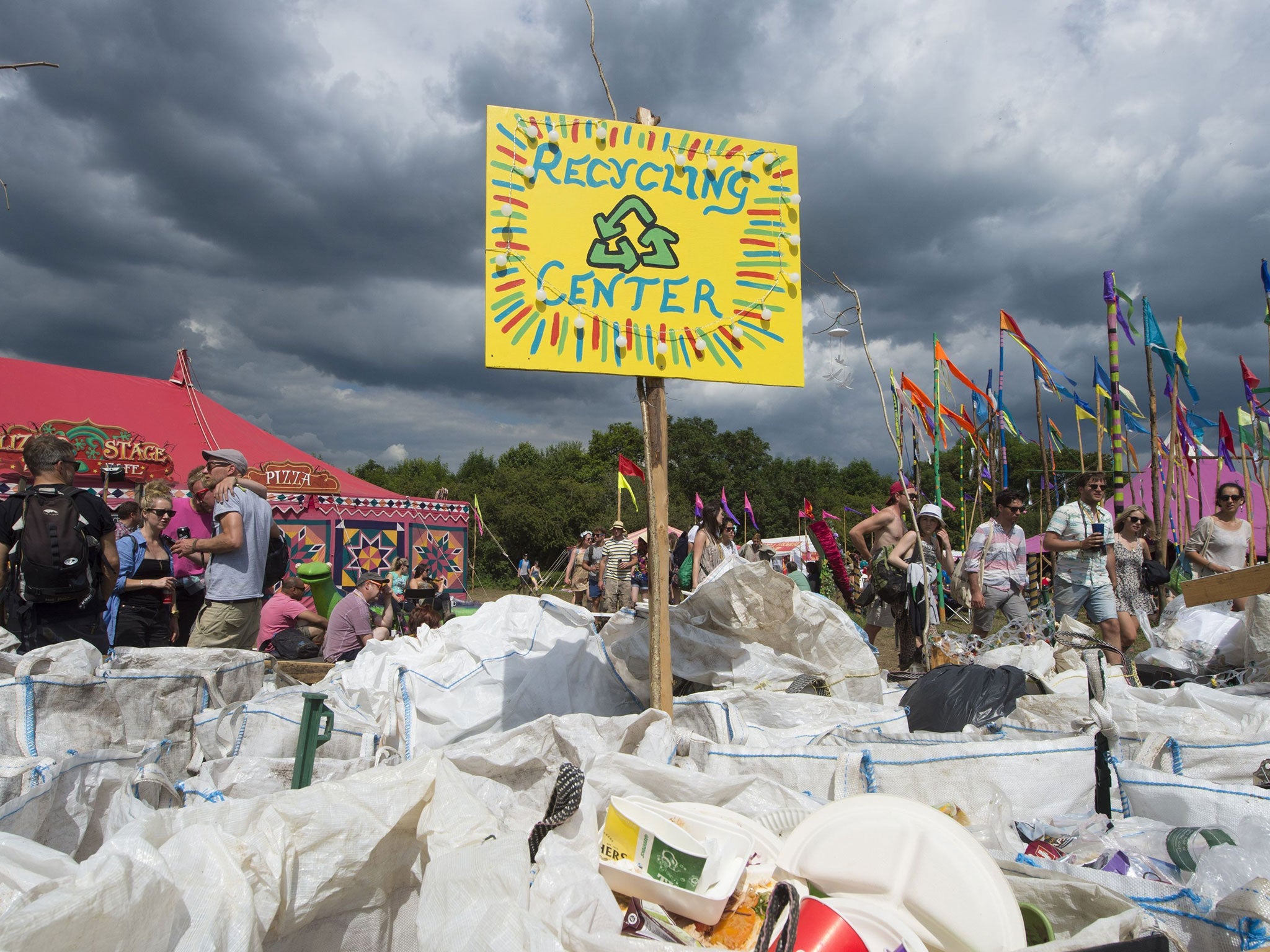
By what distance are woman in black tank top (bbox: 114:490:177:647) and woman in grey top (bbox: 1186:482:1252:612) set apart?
6.46 metres

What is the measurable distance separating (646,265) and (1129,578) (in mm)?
4850

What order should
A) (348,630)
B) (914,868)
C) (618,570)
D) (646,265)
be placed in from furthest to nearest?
1. (618,570)
2. (348,630)
3. (646,265)
4. (914,868)

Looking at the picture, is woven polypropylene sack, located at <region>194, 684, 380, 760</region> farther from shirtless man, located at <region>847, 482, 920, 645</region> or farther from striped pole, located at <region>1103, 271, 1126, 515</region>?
striped pole, located at <region>1103, 271, 1126, 515</region>

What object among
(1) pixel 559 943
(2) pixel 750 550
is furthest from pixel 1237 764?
(2) pixel 750 550

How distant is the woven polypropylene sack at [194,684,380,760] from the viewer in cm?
217

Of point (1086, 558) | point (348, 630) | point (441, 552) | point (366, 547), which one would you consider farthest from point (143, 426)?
point (1086, 558)

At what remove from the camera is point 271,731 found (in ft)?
7.17

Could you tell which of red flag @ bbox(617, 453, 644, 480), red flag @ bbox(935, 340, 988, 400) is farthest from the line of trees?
red flag @ bbox(935, 340, 988, 400)

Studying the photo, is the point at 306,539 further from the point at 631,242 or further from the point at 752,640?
the point at 631,242

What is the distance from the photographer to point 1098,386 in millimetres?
9336

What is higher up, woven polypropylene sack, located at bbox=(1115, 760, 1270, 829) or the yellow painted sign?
the yellow painted sign

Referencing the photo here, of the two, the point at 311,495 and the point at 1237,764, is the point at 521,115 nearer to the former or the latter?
the point at 1237,764

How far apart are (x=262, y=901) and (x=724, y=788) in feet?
2.84

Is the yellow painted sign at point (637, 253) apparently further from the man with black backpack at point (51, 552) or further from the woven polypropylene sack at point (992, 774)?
the man with black backpack at point (51, 552)
